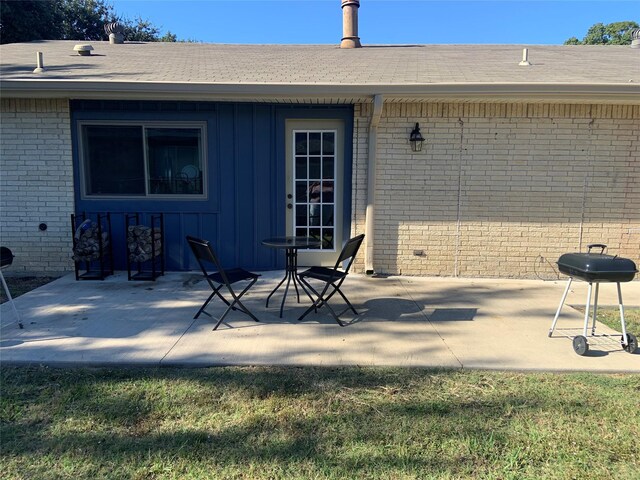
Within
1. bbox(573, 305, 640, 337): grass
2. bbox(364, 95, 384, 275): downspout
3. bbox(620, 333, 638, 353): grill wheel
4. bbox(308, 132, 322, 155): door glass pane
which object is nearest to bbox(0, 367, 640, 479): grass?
bbox(620, 333, 638, 353): grill wheel

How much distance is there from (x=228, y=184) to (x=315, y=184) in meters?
1.38

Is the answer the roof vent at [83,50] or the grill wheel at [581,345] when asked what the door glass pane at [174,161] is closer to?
the roof vent at [83,50]

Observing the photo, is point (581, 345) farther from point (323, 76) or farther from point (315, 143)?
point (323, 76)

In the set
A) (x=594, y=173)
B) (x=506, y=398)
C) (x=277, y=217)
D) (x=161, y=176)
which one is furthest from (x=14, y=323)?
(x=594, y=173)

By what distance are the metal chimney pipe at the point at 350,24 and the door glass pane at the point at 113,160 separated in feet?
16.9

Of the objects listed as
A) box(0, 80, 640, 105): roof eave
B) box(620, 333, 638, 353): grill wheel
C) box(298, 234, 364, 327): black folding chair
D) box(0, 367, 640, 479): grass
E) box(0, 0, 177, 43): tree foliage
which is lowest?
box(0, 367, 640, 479): grass

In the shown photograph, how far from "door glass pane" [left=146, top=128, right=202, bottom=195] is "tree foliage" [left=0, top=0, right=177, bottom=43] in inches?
513

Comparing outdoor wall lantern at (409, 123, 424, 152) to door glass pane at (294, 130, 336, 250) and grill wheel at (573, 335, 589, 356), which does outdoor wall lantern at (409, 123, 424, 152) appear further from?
grill wheel at (573, 335, 589, 356)

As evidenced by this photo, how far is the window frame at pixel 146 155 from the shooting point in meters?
6.96

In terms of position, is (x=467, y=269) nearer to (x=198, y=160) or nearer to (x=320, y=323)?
(x=320, y=323)

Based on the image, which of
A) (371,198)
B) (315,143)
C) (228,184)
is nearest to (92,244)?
(228,184)

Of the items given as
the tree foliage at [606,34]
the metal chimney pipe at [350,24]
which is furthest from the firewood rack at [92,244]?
the tree foliage at [606,34]

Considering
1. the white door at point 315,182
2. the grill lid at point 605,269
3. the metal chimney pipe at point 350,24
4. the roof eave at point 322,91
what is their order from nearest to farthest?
1. the grill lid at point 605,269
2. the roof eave at point 322,91
3. the white door at point 315,182
4. the metal chimney pipe at point 350,24

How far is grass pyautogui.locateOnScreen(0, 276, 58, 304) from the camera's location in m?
5.91
